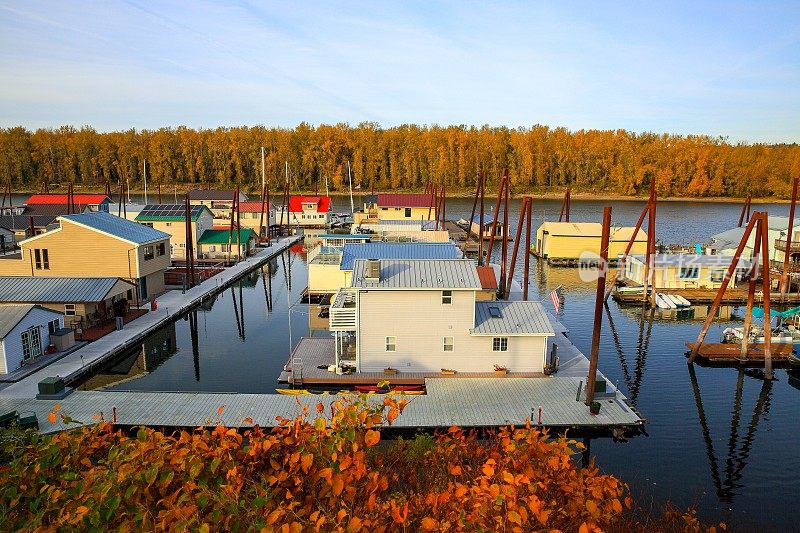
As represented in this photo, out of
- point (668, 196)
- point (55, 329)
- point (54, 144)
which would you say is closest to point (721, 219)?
point (668, 196)

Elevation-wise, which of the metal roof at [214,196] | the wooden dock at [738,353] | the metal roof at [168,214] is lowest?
the wooden dock at [738,353]

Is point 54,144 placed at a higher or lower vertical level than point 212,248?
higher

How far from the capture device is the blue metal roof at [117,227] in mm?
37094

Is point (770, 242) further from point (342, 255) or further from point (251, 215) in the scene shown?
point (251, 215)

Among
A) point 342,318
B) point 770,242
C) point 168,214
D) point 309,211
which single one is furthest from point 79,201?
point 770,242

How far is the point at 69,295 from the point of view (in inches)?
1268

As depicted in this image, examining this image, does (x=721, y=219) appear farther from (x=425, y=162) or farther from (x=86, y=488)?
(x=86, y=488)

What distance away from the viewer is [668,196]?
146m

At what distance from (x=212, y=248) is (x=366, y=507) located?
56849 millimetres

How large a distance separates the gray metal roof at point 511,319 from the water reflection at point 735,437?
7395mm

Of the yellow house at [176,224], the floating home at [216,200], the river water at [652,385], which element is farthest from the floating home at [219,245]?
the floating home at [216,200]

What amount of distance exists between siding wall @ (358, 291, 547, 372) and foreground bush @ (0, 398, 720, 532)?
17358 millimetres

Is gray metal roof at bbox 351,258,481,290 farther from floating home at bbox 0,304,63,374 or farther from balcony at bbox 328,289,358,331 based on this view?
floating home at bbox 0,304,63,374

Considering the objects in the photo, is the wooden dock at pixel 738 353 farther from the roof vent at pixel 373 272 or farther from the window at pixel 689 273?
the roof vent at pixel 373 272
